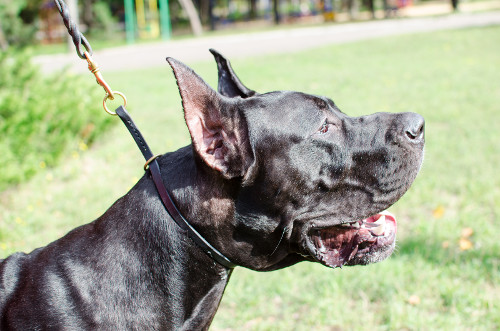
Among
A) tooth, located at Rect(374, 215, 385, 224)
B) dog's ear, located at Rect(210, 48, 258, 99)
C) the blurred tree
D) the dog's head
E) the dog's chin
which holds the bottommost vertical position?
the dog's chin

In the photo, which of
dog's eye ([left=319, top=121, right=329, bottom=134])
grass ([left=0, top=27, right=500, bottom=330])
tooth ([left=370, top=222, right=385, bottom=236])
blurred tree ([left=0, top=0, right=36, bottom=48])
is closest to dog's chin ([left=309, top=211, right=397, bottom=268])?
tooth ([left=370, top=222, right=385, bottom=236])

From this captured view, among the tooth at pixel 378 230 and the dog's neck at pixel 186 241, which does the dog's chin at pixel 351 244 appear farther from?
the dog's neck at pixel 186 241

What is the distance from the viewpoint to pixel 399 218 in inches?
208

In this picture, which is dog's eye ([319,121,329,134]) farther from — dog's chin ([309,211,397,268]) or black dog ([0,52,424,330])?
dog's chin ([309,211,397,268])

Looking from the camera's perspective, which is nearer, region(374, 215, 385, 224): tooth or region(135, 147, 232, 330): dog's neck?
region(135, 147, 232, 330): dog's neck

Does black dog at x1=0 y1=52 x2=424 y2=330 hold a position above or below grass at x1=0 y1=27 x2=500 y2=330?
above

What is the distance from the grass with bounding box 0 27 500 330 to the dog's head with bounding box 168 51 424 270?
40.6 inches

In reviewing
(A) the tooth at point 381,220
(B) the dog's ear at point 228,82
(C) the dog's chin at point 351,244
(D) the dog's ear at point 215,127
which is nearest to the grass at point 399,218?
(A) the tooth at point 381,220

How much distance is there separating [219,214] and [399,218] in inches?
132

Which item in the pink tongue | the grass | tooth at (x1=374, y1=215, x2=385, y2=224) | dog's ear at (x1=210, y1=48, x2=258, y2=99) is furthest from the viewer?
the grass

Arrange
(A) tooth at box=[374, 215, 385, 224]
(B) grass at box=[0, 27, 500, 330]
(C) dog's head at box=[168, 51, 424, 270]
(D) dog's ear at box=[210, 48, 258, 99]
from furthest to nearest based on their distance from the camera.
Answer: (B) grass at box=[0, 27, 500, 330], (D) dog's ear at box=[210, 48, 258, 99], (A) tooth at box=[374, 215, 385, 224], (C) dog's head at box=[168, 51, 424, 270]

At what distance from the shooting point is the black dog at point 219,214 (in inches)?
91.0

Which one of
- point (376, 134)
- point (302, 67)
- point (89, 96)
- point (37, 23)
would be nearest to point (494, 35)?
point (302, 67)

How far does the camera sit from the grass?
3889 mm
